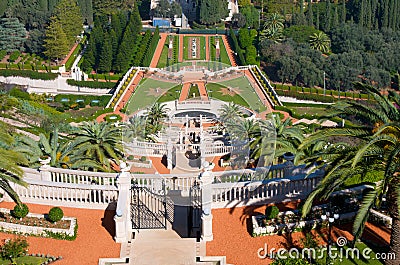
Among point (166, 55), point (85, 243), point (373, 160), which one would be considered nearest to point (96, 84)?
point (166, 55)

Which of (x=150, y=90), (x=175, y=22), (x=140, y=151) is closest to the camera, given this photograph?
(x=140, y=151)

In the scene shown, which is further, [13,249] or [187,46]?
[187,46]

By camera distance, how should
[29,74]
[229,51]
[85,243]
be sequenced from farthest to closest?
[229,51] → [29,74] → [85,243]

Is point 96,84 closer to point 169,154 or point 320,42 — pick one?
point 320,42

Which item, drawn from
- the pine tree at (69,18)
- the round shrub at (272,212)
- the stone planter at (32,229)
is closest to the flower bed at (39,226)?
the stone planter at (32,229)

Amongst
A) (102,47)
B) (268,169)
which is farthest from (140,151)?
(102,47)

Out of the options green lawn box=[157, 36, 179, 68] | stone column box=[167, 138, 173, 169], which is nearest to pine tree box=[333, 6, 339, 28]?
green lawn box=[157, 36, 179, 68]

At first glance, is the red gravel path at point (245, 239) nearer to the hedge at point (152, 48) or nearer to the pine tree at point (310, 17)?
the hedge at point (152, 48)

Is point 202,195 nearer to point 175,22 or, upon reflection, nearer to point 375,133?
Result: point 375,133
